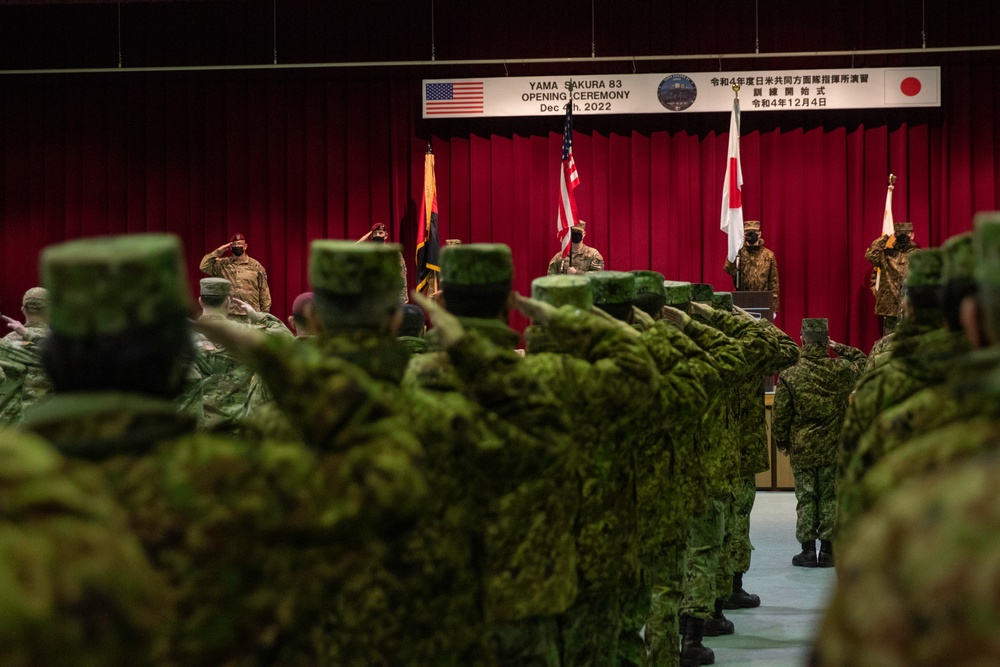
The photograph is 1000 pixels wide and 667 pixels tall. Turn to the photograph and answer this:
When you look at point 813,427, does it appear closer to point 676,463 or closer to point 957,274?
point 676,463

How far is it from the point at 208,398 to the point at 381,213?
28.9ft

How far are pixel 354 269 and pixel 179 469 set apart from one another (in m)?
0.95

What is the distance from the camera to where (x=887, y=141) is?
1430 centimetres

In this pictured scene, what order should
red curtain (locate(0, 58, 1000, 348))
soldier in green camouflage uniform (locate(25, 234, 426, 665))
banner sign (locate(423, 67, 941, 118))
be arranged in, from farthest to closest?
1. red curtain (locate(0, 58, 1000, 348))
2. banner sign (locate(423, 67, 941, 118))
3. soldier in green camouflage uniform (locate(25, 234, 426, 665))

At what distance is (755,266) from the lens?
13211 millimetres

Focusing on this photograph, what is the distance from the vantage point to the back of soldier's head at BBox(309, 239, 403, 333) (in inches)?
98.4

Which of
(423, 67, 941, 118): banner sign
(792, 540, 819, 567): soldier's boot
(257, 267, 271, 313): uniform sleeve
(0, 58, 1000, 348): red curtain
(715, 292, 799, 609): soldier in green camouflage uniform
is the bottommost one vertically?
(792, 540, 819, 567): soldier's boot

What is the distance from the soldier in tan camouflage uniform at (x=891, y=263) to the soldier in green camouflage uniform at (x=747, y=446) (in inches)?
248

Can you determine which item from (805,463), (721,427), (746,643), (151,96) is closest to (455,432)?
(721,427)

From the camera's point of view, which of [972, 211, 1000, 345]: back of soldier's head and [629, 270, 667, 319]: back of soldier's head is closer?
[972, 211, 1000, 345]: back of soldier's head

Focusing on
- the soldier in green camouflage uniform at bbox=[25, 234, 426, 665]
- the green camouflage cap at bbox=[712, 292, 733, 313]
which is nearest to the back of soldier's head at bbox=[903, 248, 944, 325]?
the soldier in green camouflage uniform at bbox=[25, 234, 426, 665]

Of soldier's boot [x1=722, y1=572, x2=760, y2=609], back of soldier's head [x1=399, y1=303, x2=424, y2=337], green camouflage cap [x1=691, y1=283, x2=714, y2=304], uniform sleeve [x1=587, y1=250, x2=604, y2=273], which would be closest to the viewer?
back of soldier's head [x1=399, y1=303, x2=424, y2=337]

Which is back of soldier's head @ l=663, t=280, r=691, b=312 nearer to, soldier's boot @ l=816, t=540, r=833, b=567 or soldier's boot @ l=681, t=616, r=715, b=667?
soldier's boot @ l=681, t=616, r=715, b=667

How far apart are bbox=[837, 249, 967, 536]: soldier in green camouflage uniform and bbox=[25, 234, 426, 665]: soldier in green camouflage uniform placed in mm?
1157
